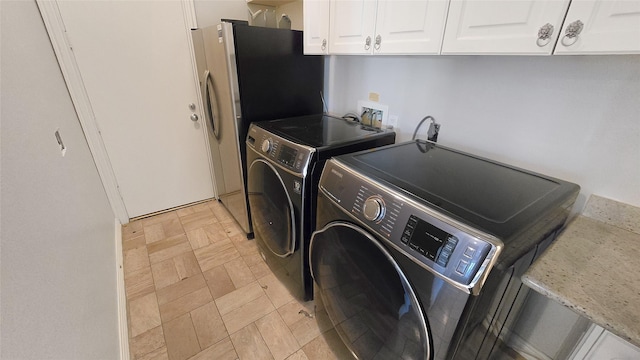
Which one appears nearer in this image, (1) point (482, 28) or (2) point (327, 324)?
(1) point (482, 28)

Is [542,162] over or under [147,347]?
over

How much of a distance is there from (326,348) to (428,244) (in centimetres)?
102

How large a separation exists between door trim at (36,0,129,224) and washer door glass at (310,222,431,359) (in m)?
1.94

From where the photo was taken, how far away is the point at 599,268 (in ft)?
2.38

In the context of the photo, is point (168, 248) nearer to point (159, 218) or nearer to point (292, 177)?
point (159, 218)

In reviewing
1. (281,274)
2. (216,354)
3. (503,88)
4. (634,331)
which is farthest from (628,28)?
(216,354)

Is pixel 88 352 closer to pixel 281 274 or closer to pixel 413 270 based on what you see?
pixel 281 274

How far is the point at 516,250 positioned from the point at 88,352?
54.5 inches

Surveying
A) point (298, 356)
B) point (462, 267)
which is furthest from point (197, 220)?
point (462, 267)

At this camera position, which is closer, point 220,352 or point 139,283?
point 220,352

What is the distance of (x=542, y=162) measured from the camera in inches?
42.3

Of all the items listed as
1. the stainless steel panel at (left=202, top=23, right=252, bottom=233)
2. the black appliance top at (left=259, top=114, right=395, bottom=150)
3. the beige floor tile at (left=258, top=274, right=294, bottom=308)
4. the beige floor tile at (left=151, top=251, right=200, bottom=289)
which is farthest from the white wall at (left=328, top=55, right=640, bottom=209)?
the beige floor tile at (left=151, top=251, right=200, bottom=289)

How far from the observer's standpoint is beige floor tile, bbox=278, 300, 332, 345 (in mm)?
1361

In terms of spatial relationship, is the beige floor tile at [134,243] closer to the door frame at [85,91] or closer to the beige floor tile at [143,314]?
the door frame at [85,91]
